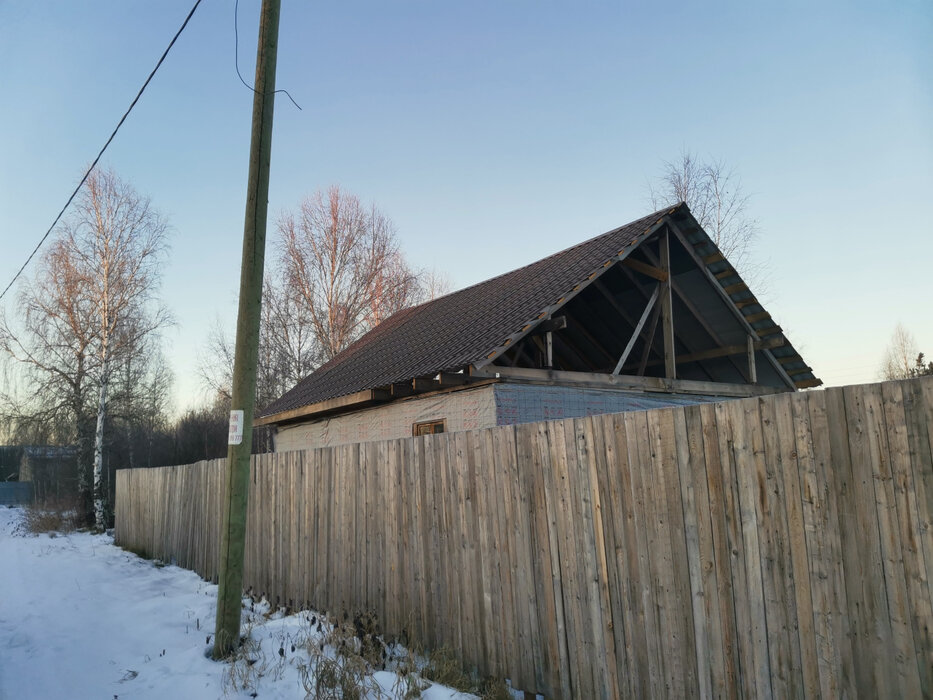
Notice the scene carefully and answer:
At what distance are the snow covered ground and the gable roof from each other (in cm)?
402

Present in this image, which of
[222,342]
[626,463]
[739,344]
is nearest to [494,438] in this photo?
[626,463]

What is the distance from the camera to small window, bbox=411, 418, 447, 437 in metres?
10.4

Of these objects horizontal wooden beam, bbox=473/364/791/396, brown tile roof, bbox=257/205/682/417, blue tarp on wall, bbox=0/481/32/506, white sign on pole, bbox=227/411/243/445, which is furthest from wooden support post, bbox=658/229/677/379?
blue tarp on wall, bbox=0/481/32/506

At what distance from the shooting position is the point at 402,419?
443 inches

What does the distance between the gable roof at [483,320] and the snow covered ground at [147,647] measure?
4.02 m

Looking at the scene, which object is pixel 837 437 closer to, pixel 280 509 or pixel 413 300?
pixel 280 509

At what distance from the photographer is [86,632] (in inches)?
283

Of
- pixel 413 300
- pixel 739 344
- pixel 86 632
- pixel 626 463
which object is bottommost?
pixel 86 632

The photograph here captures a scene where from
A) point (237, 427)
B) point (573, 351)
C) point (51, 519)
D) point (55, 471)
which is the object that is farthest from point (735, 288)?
point (55, 471)

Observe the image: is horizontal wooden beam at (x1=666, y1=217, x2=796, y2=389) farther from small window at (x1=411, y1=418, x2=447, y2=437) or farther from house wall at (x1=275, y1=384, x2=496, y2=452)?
small window at (x1=411, y1=418, x2=447, y2=437)

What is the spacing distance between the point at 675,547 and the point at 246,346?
4260mm

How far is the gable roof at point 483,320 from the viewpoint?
964 cm

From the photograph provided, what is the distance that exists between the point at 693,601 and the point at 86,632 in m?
6.62

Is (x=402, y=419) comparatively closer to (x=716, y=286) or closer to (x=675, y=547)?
(x=716, y=286)
